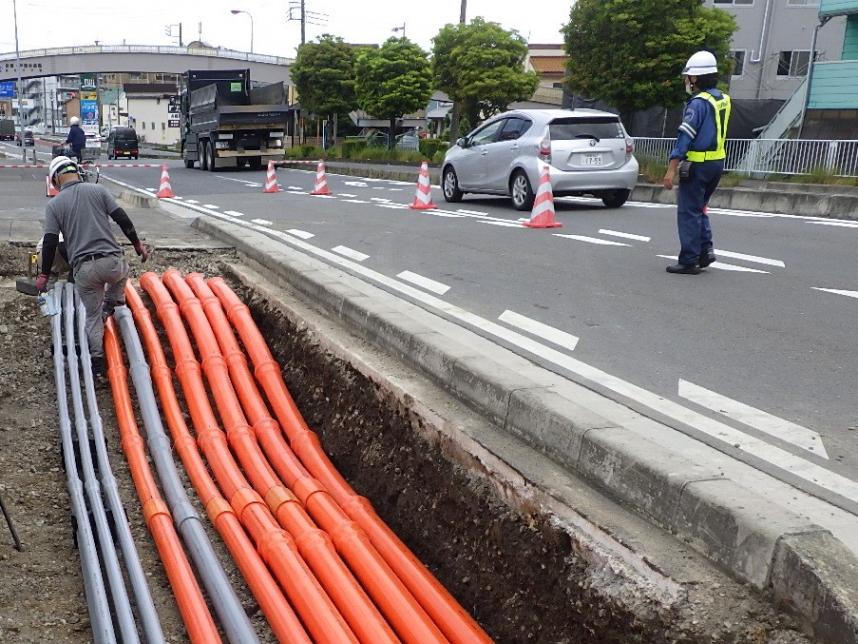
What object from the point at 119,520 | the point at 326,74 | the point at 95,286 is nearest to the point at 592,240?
the point at 95,286

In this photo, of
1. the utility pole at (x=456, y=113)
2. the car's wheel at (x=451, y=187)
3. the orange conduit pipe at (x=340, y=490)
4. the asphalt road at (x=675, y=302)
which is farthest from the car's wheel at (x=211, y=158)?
the orange conduit pipe at (x=340, y=490)

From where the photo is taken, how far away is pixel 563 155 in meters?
12.5

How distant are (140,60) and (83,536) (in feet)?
197

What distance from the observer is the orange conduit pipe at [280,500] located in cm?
357

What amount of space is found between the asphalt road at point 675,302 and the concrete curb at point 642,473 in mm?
478

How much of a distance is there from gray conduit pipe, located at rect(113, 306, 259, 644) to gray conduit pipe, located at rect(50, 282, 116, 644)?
1.46 feet

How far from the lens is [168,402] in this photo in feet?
19.3

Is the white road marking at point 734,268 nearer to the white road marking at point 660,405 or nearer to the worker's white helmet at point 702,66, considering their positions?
the worker's white helmet at point 702,66

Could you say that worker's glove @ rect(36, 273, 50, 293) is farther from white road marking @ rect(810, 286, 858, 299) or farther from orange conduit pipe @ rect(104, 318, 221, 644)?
white road marking @ rect(810, 286, 858, 299)

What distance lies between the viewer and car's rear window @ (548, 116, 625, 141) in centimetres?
1271

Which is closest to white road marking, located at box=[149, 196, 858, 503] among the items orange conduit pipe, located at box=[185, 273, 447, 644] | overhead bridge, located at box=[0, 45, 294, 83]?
orange conduit pipe, located at box=[185, 273, 447, 644]

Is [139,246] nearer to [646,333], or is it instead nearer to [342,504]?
[342,504]

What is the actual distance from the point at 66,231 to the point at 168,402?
5.56ft

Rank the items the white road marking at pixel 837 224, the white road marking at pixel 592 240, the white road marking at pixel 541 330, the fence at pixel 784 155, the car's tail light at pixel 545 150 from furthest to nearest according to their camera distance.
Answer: the fence at pixel 784 155 < the car's tail light at pixel 545 150 < the white road marking at pixel 837 224 < the white road marking at pixel 592 240 < the white road marking at pixel 541 330
